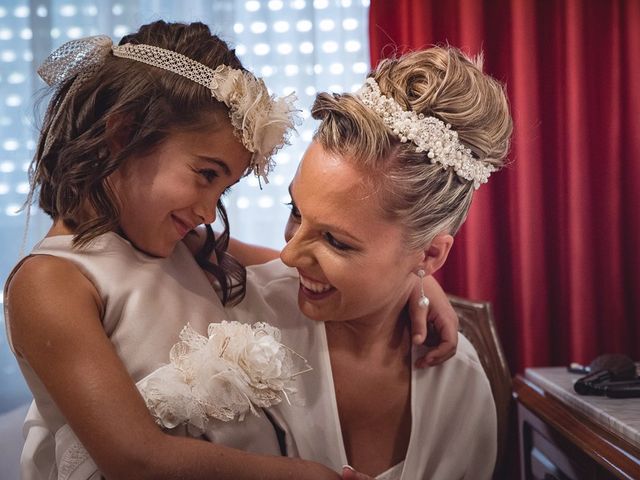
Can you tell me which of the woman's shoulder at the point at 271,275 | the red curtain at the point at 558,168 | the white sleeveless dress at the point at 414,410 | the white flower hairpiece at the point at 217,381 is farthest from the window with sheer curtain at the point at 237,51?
the white flower hairpiece at the point at 217,381

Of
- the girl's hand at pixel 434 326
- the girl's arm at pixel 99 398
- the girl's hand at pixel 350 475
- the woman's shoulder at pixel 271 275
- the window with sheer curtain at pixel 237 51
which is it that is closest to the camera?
the girl's arm at pixel 99 398

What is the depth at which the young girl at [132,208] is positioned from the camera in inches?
49.3

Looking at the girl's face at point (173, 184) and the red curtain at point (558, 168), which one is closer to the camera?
the girl's face at point (173, 184)

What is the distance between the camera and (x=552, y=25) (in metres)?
3.06

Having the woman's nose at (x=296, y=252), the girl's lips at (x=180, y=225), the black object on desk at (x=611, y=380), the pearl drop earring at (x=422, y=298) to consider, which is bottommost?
the black object on desk at (x=611, y=380)

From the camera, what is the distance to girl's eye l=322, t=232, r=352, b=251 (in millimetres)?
1383

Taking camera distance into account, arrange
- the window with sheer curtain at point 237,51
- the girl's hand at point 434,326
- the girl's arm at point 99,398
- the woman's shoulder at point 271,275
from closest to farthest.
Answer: the girl's arm at point 99,398 < the girl's hand at point 434,326 < the woman's shoulder at point 271,275 < the window with sheer curtain at point 237,51

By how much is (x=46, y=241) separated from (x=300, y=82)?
1.86 meters

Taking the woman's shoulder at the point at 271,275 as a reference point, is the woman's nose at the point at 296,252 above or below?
above

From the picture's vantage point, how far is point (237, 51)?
3049 mm

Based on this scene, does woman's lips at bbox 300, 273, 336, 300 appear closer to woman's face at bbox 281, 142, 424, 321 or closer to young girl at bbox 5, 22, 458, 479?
woman's face at bbox 281, 142, 424, 321

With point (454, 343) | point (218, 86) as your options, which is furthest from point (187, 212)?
point (454, 343)

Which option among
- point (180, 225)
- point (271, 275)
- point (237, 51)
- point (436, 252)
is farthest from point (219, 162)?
point (237, 51)

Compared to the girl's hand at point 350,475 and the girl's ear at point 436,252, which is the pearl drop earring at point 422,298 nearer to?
the girl's ear at point 436,252
